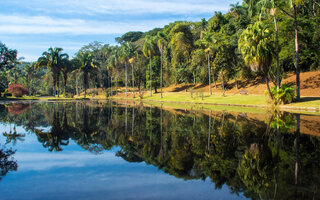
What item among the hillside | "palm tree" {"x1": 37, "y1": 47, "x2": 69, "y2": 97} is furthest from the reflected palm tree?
"palm tree" {"x1": 37, "y1": 47, "x2": 69, "y2": 97}

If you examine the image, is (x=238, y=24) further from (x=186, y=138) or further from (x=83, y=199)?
(x=83, y=199)

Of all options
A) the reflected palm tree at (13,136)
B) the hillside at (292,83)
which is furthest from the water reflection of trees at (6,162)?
the hillside at (292,83)

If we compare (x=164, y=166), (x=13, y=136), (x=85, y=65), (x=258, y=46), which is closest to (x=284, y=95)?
(x=258, y=46)

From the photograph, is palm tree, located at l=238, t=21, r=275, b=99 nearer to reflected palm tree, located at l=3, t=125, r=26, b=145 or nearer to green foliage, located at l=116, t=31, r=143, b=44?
reflected palm tree, located at l=3, t=125, r=26, b=145

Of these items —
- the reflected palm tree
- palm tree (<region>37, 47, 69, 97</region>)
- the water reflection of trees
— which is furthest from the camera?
palm tree (<region>37, 47, 69, 97</region>)

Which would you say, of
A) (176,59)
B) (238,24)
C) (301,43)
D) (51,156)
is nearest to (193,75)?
(176,59)

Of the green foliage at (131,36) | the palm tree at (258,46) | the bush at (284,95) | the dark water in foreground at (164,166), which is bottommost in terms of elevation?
the dark water in foreground at (164,166)

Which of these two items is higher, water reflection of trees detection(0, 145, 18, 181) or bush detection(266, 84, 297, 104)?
bush detection(266, 84, 297, 104)

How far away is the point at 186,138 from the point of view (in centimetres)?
1143

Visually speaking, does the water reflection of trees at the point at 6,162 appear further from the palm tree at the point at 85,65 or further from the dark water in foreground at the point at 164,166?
the palm tree at the point at 85,65

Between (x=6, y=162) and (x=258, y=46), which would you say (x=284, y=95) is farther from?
(x=6, y=162)

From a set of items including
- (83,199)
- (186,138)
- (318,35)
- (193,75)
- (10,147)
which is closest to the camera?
(83,199)

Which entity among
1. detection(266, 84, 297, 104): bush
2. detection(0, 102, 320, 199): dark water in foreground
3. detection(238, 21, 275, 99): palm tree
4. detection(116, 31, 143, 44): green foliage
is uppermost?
detection(116, 31, 143, 44): green foliage

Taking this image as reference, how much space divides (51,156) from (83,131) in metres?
4.72
